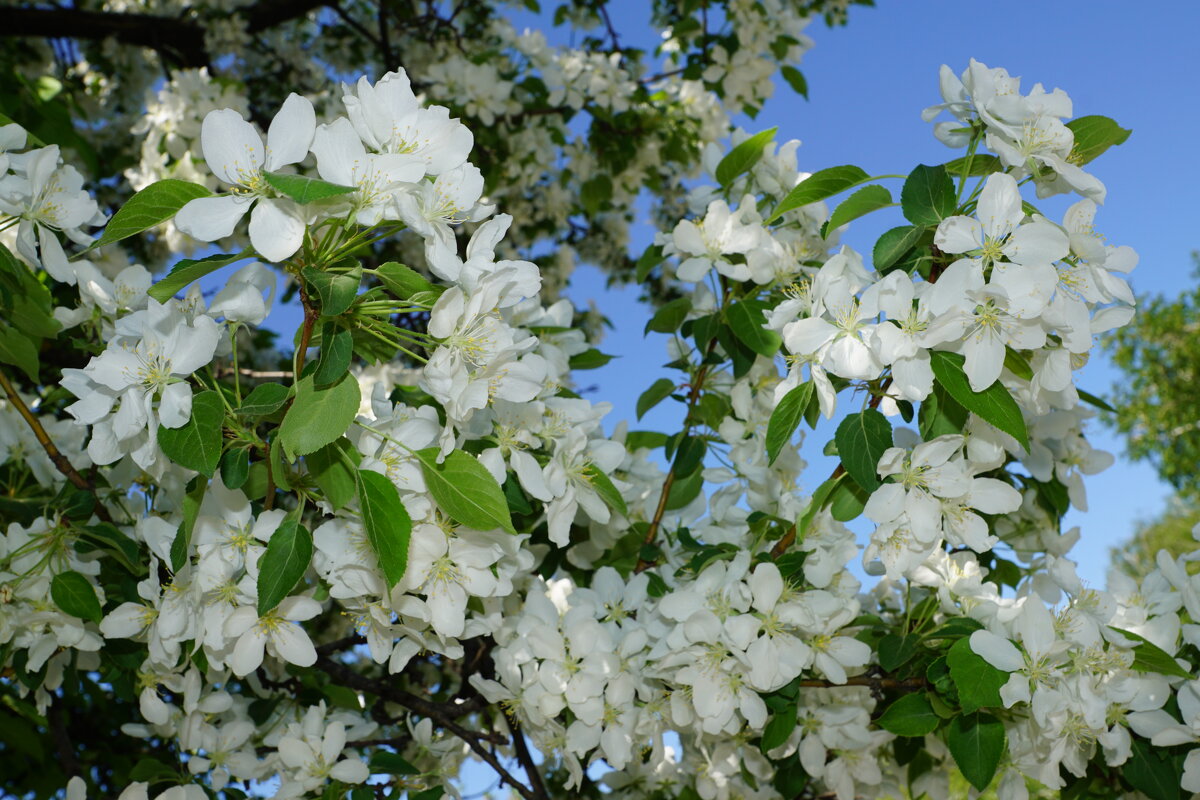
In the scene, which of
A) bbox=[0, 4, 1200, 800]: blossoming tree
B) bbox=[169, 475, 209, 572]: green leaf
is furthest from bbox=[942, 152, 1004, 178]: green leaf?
bbox=[169, 475, 209, 572]: green leaf

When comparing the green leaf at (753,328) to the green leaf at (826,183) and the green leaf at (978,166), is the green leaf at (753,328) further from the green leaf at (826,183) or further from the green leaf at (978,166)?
the green leaf at (978,166)

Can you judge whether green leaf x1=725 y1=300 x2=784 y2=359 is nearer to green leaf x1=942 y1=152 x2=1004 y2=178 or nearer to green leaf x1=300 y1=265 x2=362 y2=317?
green leaf x1=942 y1=152 x2=1004 y2=178

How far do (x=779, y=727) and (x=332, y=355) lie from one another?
108 cm

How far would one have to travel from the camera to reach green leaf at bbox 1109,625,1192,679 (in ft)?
5.28

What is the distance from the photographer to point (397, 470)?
140cm

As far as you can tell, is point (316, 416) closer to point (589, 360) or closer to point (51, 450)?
point (51, 450)

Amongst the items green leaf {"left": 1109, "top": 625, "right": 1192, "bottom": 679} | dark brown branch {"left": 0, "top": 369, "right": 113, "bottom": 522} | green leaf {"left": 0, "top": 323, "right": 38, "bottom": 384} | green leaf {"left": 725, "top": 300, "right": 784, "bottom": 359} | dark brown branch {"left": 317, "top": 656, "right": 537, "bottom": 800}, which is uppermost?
green leaf {"left": 725, "top": 300, "right": 784, "bottom": 359}

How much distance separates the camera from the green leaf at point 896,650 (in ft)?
5.50

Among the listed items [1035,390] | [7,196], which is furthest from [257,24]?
[1035,390]

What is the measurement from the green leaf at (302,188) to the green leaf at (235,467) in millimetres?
427

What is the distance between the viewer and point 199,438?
4.20 ft

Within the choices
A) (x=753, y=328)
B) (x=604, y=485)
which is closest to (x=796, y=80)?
(x=753, y=328)

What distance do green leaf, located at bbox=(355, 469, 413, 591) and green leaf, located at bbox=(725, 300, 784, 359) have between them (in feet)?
2.72

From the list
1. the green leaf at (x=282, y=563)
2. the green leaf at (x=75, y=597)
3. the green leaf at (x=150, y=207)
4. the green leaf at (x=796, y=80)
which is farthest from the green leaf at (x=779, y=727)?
the green leaf at (x=796, y=80)
